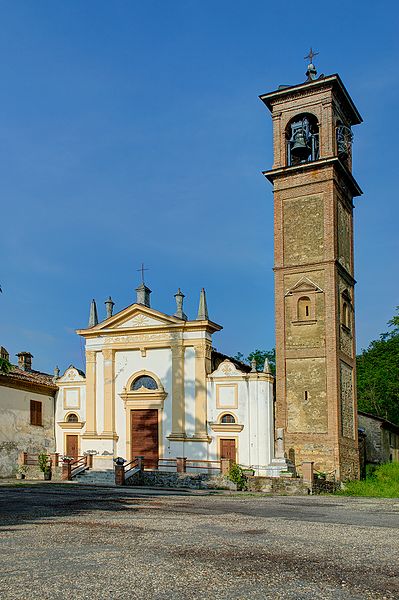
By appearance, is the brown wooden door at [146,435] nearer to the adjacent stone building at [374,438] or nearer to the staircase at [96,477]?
the staircase at [96,477]

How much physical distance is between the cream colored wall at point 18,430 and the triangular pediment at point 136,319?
4626 mm

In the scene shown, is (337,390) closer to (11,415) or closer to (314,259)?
(314,259)

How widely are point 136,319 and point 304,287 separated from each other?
8.39 meters

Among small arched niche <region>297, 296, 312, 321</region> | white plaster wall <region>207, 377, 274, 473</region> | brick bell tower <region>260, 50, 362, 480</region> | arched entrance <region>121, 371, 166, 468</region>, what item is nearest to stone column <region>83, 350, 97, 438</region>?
arched entrance <region>121, 371, 166, 468</region>

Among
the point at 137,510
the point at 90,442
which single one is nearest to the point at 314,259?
the point at 90,442

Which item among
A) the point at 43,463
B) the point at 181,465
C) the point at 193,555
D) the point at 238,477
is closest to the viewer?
the point at 193,555

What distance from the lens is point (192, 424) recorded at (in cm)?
3139

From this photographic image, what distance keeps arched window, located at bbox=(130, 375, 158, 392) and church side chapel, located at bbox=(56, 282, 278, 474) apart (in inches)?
1.9

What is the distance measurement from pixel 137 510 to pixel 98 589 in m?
8.36

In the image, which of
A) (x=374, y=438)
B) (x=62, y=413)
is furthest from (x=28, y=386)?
(x=374, y=438)

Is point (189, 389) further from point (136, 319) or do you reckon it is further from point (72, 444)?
point (72, 444)

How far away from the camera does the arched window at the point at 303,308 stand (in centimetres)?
3040

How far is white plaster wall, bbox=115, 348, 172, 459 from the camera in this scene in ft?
105

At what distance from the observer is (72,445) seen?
3403 centimetres
